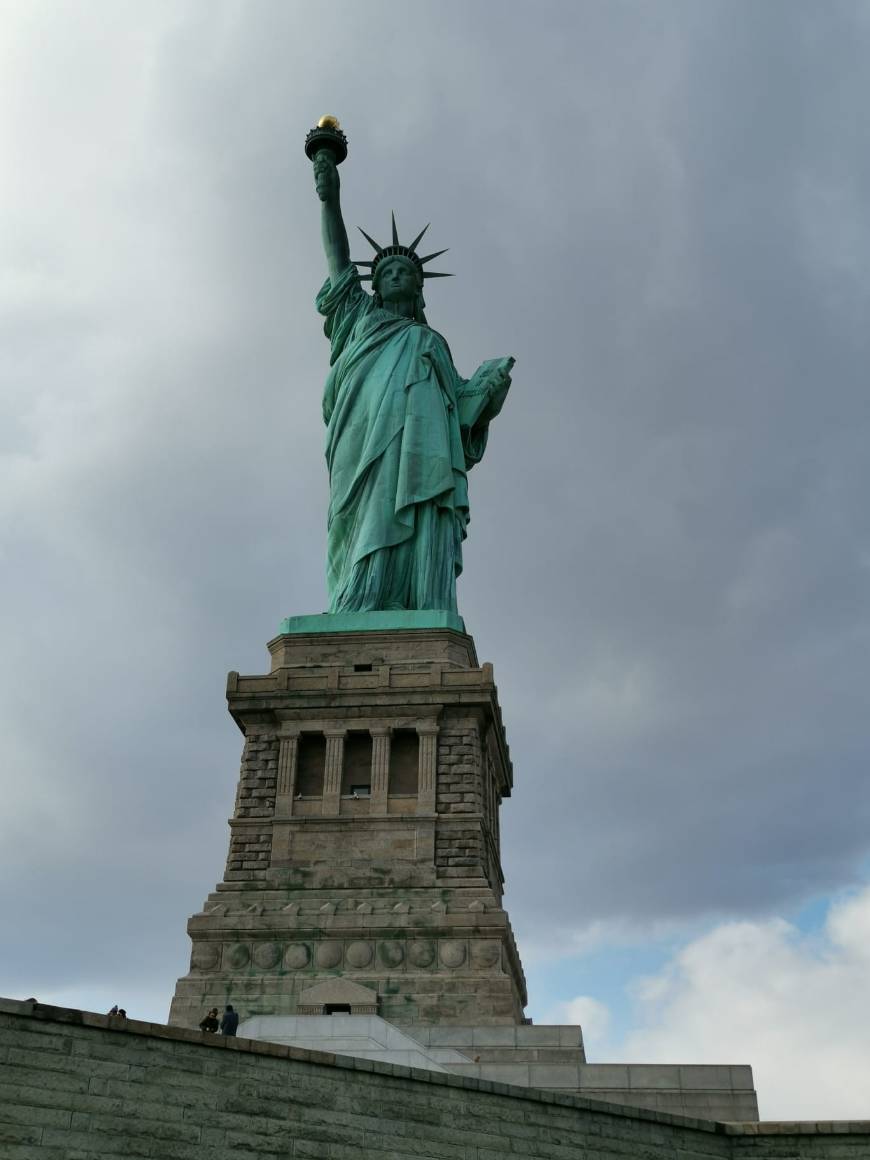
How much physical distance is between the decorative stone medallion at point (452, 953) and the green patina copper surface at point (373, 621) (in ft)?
23.8

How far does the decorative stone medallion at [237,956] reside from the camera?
24766 millimetres

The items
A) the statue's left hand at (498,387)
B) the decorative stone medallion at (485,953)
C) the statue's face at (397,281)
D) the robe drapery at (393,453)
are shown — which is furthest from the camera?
the statue's face at (397,281)

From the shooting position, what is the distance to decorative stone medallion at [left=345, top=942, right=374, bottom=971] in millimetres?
24562

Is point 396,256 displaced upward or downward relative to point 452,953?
upward

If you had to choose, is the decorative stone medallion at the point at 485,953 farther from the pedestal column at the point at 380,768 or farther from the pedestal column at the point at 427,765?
the pedestal column at the point at 380,768

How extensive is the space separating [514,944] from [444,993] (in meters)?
2.86

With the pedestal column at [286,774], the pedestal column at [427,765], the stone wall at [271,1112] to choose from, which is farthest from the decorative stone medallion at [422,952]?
the stone wall at [271,1112]

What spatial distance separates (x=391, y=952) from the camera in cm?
2462

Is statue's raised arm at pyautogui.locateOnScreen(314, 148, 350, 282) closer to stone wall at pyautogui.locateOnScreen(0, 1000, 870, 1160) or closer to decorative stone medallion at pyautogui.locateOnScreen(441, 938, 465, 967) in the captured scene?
decorative stone medallion at pyautogui.locateOnScreen(441, 938, 465, 967)

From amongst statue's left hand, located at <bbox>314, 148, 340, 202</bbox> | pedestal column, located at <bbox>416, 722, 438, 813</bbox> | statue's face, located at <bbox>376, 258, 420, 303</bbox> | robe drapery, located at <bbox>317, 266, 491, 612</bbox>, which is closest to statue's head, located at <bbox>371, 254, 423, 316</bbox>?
statue's face, located at <bbox>376, 258, 420, 303</bbox>

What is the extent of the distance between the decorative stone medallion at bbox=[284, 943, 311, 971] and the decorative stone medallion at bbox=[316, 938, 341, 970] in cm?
20

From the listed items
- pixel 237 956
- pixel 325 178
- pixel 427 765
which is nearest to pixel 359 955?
pixel 237 956

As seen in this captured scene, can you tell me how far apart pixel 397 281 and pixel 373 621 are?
407 inches

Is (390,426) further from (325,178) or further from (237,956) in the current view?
(237,956)
